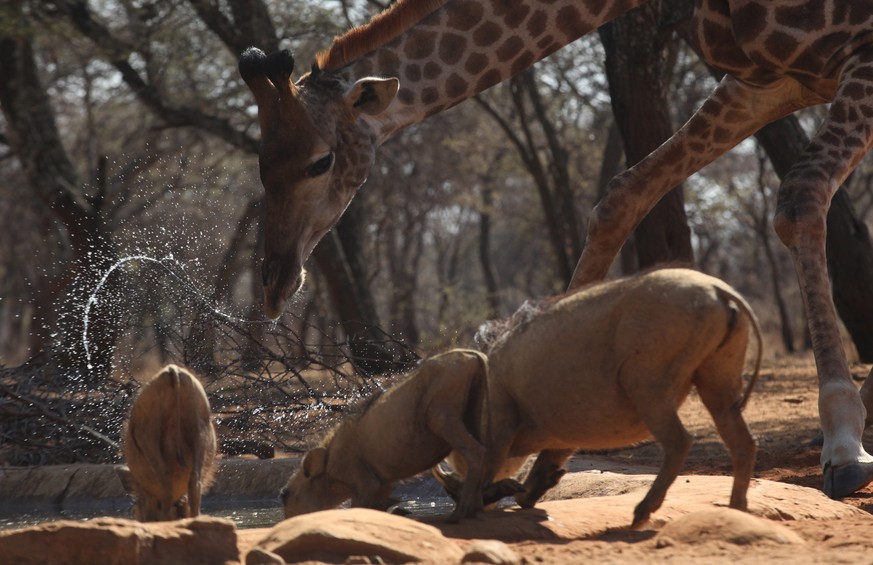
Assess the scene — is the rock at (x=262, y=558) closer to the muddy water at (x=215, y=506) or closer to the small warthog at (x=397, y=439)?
the small warthog at (x=397, y=439)

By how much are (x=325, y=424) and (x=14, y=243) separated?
72.2ft

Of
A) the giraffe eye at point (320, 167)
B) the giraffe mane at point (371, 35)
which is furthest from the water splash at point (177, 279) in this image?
the giraffe mane at point (371, 35)

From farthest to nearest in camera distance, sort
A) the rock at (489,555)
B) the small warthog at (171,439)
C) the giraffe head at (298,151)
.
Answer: the giraffe head at (298,151) < the small warthog at (171,439) < the rock at (489,555)

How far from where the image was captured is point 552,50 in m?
7.01

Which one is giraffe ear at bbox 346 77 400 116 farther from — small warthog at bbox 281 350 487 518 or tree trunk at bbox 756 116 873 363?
tree trunk at bbox 756 116 873 363

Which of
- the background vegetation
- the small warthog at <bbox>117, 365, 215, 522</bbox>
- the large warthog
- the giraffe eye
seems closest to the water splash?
the background vegetation

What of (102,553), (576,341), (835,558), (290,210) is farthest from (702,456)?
(102,553)

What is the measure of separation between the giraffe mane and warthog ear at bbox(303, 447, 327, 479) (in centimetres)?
261

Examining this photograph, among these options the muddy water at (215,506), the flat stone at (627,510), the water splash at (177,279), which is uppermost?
the water splash at (177,279)

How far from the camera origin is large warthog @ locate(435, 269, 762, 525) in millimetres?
4008

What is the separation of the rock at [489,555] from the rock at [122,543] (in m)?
0.70

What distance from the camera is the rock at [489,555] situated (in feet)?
11.0

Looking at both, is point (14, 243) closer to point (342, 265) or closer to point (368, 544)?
point (342, 265)

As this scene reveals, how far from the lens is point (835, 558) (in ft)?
11.6
